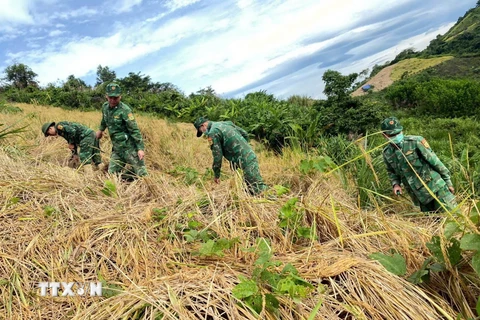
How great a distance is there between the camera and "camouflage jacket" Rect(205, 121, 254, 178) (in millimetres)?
4000

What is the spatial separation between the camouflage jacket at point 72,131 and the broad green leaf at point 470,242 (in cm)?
543

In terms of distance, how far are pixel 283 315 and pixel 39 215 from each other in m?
1.88

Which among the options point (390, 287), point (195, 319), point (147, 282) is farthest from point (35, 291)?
point (390, 287)

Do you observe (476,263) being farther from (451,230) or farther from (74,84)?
(74,84)

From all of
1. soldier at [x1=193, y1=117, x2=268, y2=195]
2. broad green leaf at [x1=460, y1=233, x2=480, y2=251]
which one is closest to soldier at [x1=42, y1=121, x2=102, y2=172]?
soldier at [x1=193, y1=117, x2=268, y2=195]

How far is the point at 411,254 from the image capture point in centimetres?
147

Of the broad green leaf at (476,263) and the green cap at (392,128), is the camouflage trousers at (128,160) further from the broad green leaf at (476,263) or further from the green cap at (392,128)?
the broad green leaf at (476,263)

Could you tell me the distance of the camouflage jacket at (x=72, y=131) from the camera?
17.1 feet

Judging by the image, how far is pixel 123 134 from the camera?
186 inches

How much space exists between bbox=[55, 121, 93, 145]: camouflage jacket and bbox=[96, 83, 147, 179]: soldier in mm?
812

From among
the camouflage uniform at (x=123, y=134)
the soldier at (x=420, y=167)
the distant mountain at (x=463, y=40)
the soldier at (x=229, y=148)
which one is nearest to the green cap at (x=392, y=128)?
the soldier at (x=420, y=167)

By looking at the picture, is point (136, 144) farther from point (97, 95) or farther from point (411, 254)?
point (97, 95)

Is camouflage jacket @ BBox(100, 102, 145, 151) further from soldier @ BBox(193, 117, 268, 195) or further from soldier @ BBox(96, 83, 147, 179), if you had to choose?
soldier @ BBox(193, 117, 268, 195)

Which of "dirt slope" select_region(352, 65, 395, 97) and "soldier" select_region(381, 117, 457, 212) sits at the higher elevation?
"soldier" select_region(381, 117, 457, 212)
